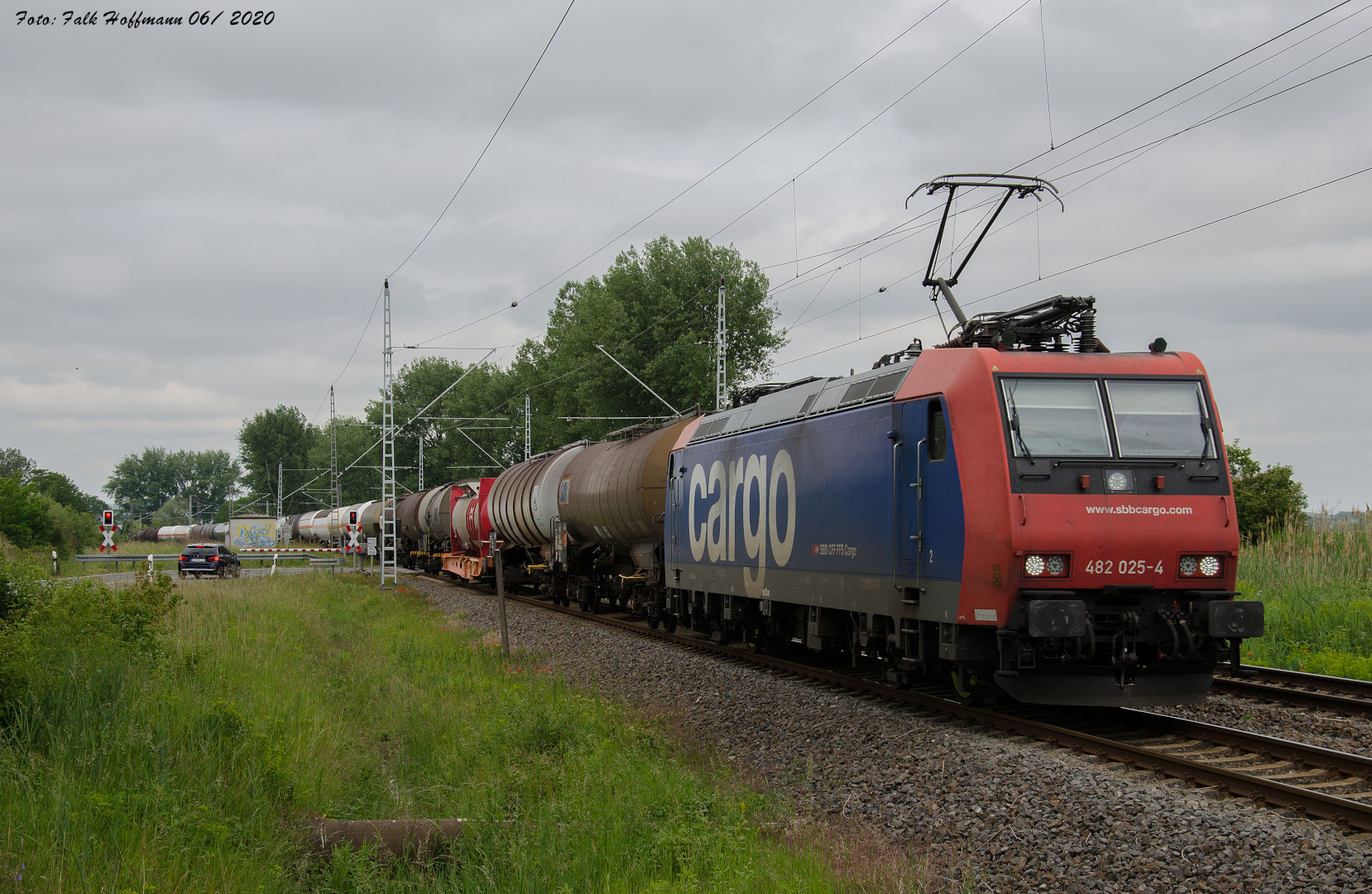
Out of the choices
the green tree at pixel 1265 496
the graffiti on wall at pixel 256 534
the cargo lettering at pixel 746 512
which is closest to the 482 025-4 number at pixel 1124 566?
the cargo lettering at pixel 746 512

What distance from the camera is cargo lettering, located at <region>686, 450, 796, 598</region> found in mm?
12961

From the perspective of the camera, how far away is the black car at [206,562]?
1457 inches

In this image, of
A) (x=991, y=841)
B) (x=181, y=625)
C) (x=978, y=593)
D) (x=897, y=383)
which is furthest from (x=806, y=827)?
(x=181, y=625)

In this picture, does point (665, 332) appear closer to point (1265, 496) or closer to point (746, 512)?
point (1265, 496)

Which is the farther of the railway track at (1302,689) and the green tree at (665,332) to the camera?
the green tree at (665,332)

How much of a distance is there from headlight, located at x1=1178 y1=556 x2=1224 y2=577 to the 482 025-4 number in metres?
0.25

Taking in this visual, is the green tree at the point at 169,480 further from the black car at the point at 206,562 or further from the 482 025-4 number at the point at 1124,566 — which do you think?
the 482 025-4 number at the point at 1124,566

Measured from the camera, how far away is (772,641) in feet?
51.3

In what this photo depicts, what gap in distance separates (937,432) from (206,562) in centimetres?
3449

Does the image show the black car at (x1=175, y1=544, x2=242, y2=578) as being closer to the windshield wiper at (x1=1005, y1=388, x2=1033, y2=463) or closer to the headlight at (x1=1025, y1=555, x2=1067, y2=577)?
the windshield wiper at (x1=1005, y1=388, x2=1033, y2=463)

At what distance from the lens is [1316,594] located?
1425 cm

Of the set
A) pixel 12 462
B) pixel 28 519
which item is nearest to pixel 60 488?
pixel 12 462

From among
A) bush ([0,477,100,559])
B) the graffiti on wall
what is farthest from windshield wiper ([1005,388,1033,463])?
the graffiti on wall

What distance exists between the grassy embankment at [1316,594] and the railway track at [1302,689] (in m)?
0.94
